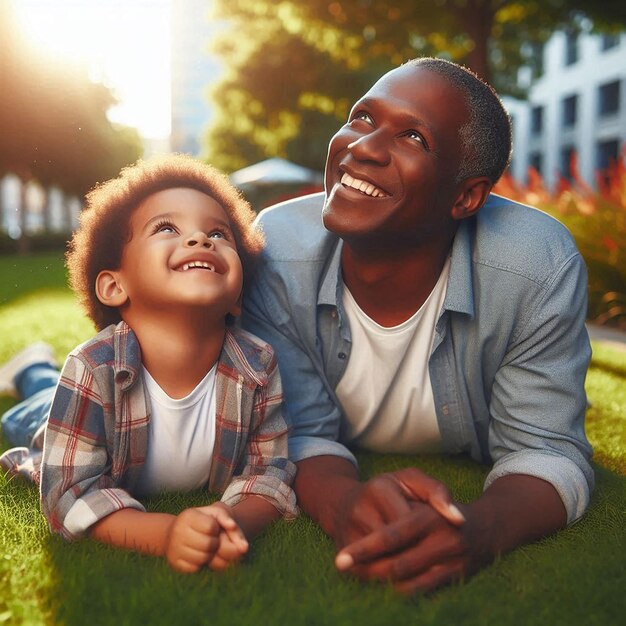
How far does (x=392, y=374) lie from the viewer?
304 centimetres

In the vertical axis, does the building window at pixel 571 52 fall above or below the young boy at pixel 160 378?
above

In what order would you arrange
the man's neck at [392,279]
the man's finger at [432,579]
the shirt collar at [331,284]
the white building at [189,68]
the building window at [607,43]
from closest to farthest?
the man's finger at [432,579] → the man's neck at [392,279] → the shirt collar at [331,284] → the building window at [607,43] → the white building at [189,68]

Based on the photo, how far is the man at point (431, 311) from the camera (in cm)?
269

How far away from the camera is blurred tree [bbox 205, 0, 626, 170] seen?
11094mm

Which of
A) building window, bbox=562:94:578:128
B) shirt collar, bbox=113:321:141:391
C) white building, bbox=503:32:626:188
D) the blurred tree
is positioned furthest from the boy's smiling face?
building window, bbox=562:94:578:128

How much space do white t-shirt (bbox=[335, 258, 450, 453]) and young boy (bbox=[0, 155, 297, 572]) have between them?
1.45 feet

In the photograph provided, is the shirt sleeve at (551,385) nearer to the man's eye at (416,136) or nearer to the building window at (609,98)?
the man's eye at (416,136)

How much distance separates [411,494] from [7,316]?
728 centimetres

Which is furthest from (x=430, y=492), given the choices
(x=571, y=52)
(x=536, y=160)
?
(x=536, y=160)

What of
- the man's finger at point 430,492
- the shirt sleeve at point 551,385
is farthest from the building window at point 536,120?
the man's finger at point 430,492

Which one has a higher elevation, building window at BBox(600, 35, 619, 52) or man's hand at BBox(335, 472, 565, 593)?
building window at BBox(600, 35, 619, 52)

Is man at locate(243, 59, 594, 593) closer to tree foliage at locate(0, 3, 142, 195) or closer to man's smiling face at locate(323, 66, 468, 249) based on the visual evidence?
man's smiling face at locate(323, 66, 468, 249)

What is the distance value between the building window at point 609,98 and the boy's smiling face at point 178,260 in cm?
3244

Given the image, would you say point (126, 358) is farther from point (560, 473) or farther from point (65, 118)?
point (65, 118)
